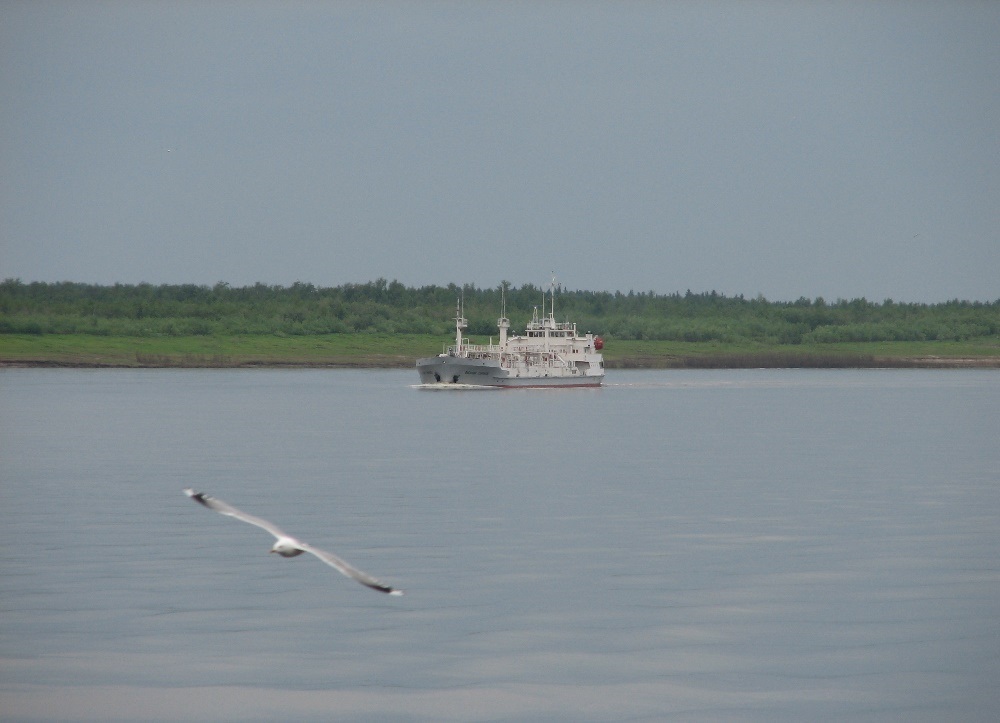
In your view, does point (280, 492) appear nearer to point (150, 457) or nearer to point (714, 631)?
point (150, 457)

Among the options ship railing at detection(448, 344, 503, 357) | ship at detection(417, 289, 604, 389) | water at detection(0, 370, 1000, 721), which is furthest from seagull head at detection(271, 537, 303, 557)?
Answer: ship railing at detection(448, 344, 503, 357)

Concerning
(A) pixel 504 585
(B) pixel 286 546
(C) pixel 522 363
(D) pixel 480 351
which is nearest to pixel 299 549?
(B) pixel 286 546

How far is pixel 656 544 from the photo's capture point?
30297mm

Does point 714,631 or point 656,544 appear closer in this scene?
point 714,631

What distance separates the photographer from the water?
60.8ft

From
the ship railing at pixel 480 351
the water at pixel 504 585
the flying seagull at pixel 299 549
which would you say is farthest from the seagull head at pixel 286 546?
the ship railing at pixel 480 351

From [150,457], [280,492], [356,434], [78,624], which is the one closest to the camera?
[78,624]

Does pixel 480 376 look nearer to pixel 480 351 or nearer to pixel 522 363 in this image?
pixel 522 363

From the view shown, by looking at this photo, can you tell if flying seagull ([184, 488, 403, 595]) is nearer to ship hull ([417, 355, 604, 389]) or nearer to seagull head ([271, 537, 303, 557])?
seagull head ([271, 537, 303, 557])

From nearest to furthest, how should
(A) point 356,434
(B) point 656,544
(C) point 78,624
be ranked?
(C) point 78,624, (B) point 656,544, (A) point 356,434

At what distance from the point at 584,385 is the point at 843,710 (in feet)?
377

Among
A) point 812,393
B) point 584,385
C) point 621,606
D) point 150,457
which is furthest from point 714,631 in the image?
point 584,385

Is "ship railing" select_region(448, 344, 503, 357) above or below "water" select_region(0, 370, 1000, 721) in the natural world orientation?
above

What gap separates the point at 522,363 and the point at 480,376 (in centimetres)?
478
